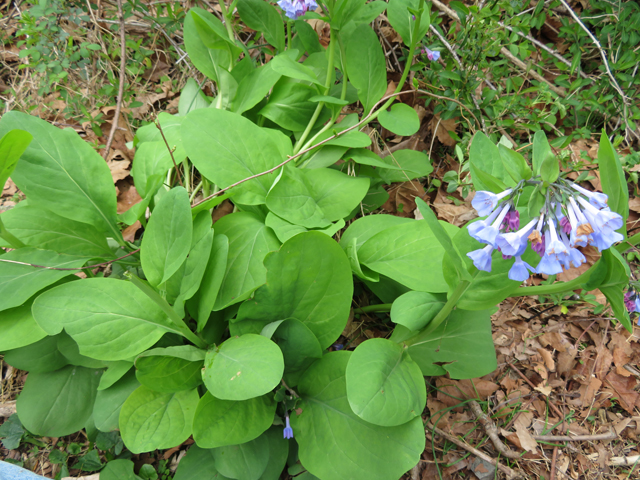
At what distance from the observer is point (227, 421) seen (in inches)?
46.2

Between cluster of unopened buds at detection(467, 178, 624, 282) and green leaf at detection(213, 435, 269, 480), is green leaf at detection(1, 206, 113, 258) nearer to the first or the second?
green leaf at detection(213, 435, 269, 480)

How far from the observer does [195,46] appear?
173 cm

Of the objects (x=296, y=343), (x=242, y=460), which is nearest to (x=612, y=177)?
(x=296, y=343)

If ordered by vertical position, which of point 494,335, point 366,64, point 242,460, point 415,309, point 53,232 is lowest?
→ point 494,335

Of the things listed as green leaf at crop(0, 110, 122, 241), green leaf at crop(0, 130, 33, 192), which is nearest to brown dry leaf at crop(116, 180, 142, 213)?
green leaf at crop(0, 110, 122, 241)

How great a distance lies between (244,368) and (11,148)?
0.84 meters

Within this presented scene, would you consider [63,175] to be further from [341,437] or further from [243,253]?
[341,437]

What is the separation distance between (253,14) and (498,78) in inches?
49.2

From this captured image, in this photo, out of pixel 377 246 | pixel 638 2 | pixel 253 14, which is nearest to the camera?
pixel 377 246

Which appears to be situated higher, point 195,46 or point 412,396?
point 195,46

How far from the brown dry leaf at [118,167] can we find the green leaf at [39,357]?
0.91 metres

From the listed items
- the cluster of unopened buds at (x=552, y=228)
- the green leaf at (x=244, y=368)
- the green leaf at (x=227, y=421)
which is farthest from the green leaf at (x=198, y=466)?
the cluster of unopened buds at (x=552, y=228)

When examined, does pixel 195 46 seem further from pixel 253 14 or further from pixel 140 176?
pixel 140 176

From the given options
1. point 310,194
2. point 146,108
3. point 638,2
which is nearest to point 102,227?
point 310,194
